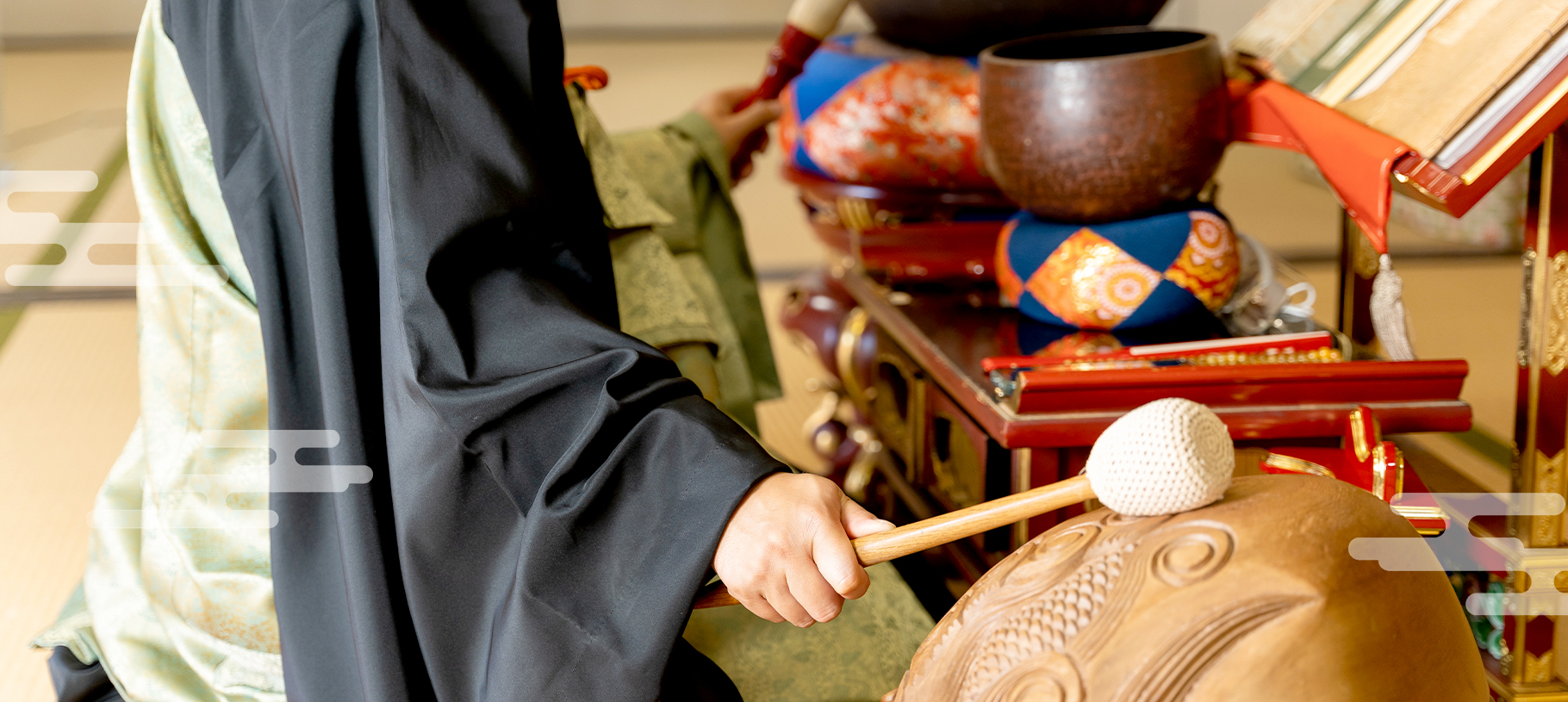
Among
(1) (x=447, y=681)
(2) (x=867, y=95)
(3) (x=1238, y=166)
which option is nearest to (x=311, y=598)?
(1) (x=447, y=681)

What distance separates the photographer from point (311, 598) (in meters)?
1.03

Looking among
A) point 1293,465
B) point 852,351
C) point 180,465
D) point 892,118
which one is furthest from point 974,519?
point 852,351

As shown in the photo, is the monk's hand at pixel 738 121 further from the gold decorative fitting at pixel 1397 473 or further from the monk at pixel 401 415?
the gold decorative fitting at pixel 1397 473

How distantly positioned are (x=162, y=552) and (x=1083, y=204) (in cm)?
96

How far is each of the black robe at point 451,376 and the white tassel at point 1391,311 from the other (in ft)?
1.92

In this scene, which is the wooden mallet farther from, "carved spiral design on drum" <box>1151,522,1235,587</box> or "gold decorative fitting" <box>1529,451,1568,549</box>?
"carved spiral design on drum" <box>1151,522,1235,587</box>

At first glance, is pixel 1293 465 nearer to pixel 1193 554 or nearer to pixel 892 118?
pixel 1193 554

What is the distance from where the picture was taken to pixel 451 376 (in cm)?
85

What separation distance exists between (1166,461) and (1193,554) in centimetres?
5

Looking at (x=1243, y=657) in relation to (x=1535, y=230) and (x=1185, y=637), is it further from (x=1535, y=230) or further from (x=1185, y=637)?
(x=1535, y=230)

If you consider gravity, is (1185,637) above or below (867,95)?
below

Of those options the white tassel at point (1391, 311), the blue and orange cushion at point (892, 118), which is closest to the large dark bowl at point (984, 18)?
the blue and orange cushion at point (892, 118)

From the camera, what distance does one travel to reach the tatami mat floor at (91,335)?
1.71 m

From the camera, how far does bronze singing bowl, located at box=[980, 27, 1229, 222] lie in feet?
3.68
